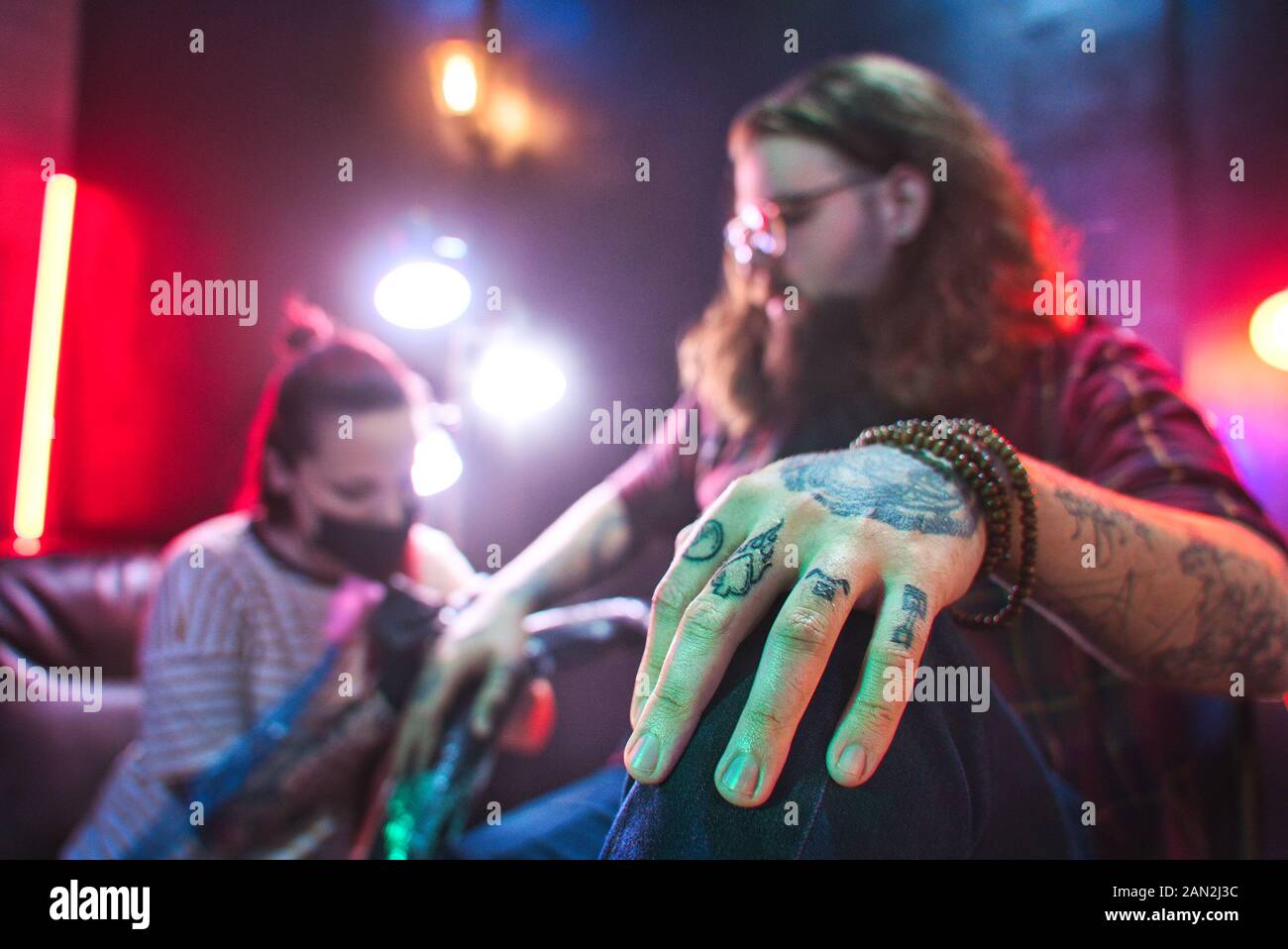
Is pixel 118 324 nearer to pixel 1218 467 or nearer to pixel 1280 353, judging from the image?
pixel 1218 467

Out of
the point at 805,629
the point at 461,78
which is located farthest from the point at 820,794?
the point at 461,78

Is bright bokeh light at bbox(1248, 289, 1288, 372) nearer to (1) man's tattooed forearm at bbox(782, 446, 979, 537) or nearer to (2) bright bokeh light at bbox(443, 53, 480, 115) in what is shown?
(1) man's tattooed forearm at bbox(782, 446, 979, 537)

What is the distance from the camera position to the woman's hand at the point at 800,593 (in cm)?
48

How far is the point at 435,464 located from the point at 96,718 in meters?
0.76

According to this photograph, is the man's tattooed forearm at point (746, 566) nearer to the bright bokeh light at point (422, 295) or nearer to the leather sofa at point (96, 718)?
the leather sofa at point (96, 718)

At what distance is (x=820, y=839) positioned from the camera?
0.48 metres

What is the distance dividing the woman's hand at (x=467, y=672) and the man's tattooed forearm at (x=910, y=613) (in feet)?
2.93

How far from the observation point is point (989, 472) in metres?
0.60

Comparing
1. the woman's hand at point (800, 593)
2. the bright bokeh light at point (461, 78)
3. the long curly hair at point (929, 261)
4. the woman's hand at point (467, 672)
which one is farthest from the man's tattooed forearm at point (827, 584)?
the bright bokeh light at point (461, 78)

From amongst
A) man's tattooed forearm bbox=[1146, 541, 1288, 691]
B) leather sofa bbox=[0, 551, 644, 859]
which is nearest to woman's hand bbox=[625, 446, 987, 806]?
man's tattooed forearm bbox=[1146, 541, 1288, 691]

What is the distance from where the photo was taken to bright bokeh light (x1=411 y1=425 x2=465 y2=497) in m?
1.42

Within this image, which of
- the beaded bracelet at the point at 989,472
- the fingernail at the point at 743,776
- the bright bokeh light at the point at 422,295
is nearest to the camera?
the fingernail at the point at 743,776

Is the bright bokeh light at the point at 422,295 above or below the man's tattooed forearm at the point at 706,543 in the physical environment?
above

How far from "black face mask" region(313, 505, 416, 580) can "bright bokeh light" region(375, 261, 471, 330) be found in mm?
410
